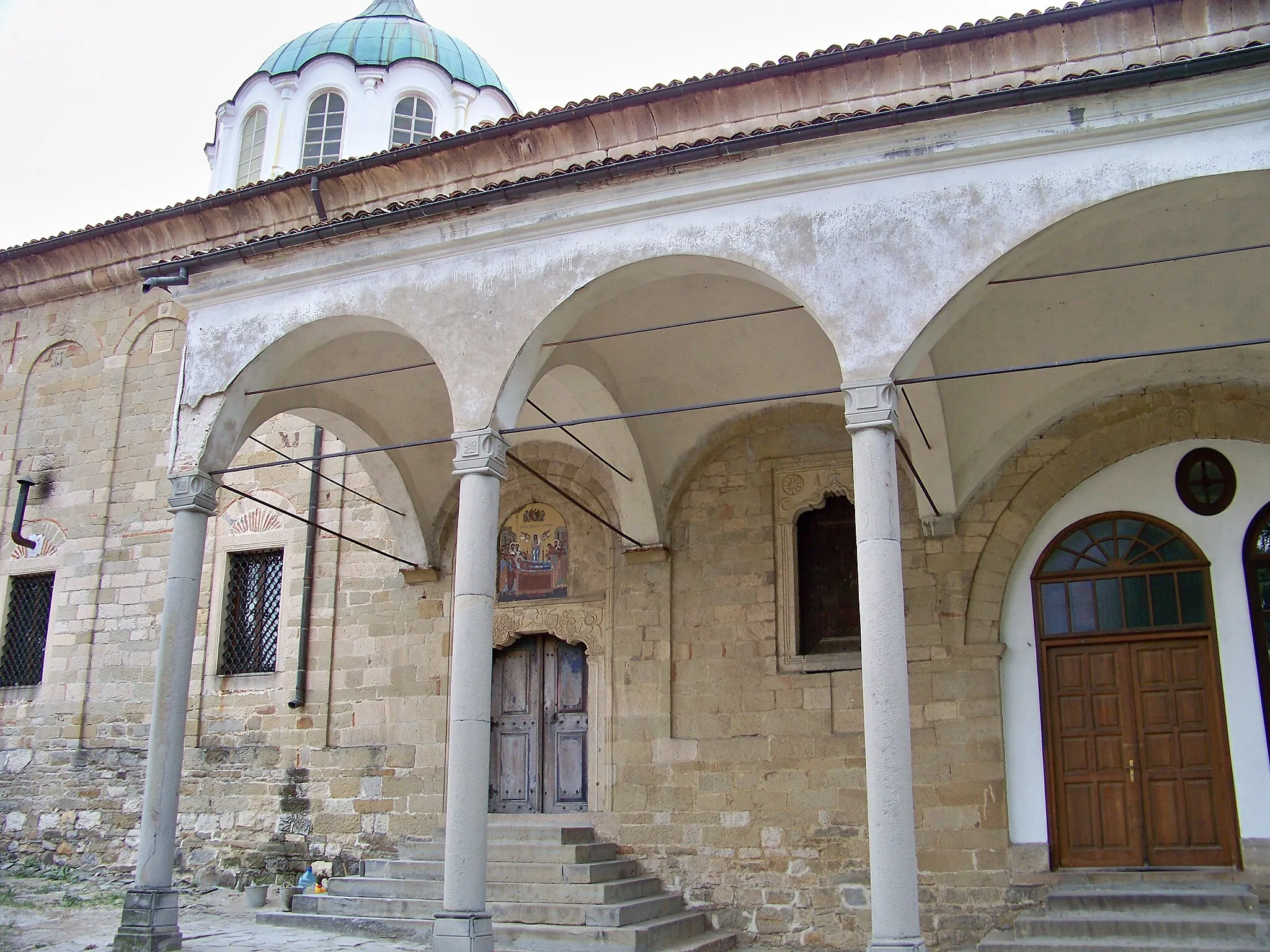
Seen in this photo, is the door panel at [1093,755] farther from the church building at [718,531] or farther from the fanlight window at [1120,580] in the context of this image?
the fanlight window at [1120,580]

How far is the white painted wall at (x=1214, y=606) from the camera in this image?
29.3 feet

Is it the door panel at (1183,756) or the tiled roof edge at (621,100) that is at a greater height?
the tiled roof edge at (621,100)

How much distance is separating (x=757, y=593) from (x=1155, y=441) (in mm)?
3476

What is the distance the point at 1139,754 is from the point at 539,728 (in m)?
5.18

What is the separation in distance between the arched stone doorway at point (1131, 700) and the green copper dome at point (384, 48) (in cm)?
1202

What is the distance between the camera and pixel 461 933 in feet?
24.0

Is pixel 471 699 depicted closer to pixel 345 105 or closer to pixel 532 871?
pixel 532 871

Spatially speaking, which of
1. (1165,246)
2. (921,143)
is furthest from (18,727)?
(1165,246)

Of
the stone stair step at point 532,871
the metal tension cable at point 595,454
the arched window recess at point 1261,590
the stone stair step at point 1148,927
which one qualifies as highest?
the metal tension cable at point 595,454

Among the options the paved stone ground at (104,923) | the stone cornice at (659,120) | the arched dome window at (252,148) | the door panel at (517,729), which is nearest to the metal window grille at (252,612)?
the paved stone ground at (104,923)

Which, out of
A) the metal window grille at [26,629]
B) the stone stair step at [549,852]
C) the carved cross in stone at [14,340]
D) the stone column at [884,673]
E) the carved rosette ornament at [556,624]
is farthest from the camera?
the carved cross in stone at [14,340]

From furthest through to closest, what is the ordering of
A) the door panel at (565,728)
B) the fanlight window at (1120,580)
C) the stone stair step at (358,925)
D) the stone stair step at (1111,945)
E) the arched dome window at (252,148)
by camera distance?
1. the arched dome window at (252,148)
2. the door panel at (565,728)
3. the fanlight window at (1120,580)
4. the stone stair step at (358,925)
5. the stone stair step at (1111,945)

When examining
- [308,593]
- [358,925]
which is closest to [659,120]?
[308,593]

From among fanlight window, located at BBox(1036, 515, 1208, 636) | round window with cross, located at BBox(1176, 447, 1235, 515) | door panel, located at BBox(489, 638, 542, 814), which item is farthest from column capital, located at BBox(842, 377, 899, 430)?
door panel, located at BBox(489, 638, 542, 814)
